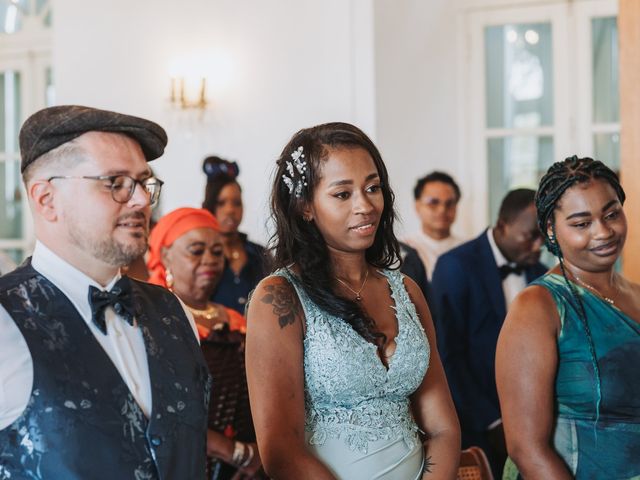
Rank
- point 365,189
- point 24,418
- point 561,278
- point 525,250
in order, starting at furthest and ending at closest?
point 525,250 < point 561,278 < point 365,189 < point 24,418

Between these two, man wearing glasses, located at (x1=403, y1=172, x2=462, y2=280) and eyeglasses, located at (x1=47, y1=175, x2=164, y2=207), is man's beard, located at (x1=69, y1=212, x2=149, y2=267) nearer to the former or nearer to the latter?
eyeglasses, located at (x1=47, y1=175, x2=164, y2=207)

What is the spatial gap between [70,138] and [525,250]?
2.59 m

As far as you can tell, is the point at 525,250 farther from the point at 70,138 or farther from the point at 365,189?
the point at 70,138

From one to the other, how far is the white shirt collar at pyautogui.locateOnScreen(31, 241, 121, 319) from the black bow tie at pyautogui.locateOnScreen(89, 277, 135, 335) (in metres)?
0.02

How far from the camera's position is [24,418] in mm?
1734

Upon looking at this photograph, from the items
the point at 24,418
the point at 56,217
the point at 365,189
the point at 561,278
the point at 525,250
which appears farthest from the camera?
the point at 525,250

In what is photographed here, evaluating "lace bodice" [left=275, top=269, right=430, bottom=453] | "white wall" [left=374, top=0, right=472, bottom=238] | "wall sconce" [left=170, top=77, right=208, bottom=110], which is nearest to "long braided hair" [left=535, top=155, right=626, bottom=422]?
"lace bodice" [left=275, top=269, right=430, bottom=453]

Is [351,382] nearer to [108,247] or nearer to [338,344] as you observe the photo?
[338,344]

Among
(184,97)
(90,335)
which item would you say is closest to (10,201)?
(184,97)

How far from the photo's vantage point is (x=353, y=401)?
237 cm

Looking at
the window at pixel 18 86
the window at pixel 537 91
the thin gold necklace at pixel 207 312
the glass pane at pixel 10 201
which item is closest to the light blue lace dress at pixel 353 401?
the thin gold necklace at pixel 207 312

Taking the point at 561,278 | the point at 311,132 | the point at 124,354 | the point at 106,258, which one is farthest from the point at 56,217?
the point at 561,278

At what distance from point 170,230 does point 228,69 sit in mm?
3057

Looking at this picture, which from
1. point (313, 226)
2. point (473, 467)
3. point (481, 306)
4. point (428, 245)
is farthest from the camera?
point (428, 245)
